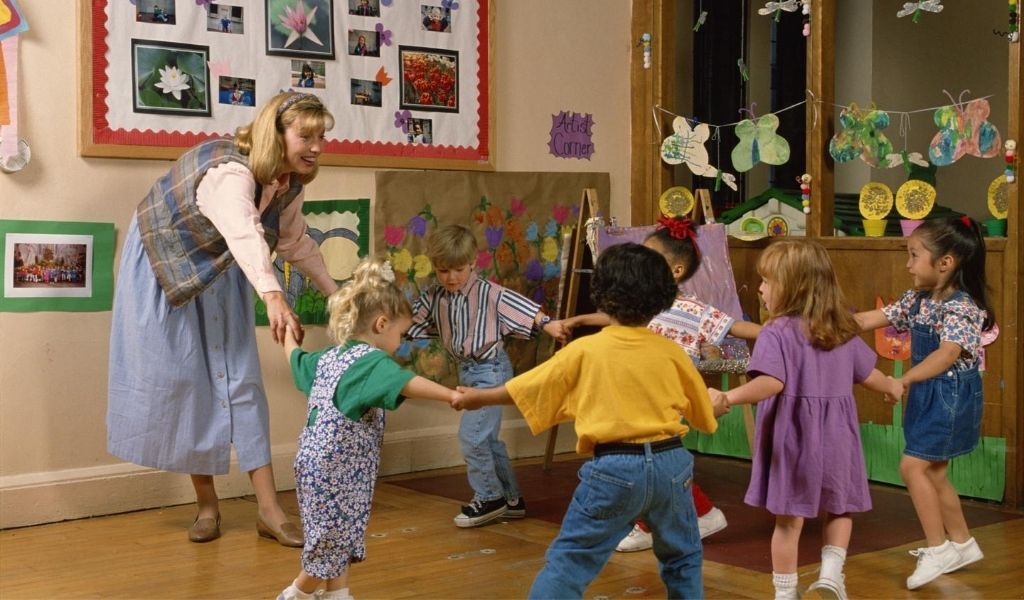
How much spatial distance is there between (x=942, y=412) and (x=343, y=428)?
5.51 ft

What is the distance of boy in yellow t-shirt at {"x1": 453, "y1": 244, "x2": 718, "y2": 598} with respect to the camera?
92.8 inches

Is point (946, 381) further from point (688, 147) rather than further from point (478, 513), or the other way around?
point (688, 147)

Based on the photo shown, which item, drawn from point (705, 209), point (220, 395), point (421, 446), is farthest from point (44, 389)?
point (705, 209)

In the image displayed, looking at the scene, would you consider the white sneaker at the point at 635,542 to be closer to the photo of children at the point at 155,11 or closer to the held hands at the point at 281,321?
the held hands at the point at 281,321

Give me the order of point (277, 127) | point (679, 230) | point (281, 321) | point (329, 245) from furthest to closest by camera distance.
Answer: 1. point (329, 245)
2. point (679, 230)
3. point (277, 127)
4. point (281, 321)

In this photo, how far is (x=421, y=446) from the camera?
4812 mm

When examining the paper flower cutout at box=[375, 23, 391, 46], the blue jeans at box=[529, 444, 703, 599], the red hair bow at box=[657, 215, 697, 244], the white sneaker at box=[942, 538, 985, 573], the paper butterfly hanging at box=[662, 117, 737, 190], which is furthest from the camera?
the paper butterfly hanging at box=[662, 117, 737, 190]

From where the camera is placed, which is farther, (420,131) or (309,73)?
(420,131)

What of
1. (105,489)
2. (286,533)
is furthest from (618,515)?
(105,489)

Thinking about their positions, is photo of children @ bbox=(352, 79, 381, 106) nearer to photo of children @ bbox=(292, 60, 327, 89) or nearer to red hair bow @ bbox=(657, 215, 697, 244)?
photo of children @ bbox=(292, 60, 327, 89)

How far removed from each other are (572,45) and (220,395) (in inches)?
92.9

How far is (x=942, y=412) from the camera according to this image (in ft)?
10.8

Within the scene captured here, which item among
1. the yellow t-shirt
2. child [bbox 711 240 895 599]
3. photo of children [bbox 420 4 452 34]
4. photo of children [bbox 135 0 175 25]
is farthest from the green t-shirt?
photo of children [bbox 420 4 452 34]

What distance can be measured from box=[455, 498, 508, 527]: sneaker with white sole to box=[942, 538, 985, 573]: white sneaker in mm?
1384
